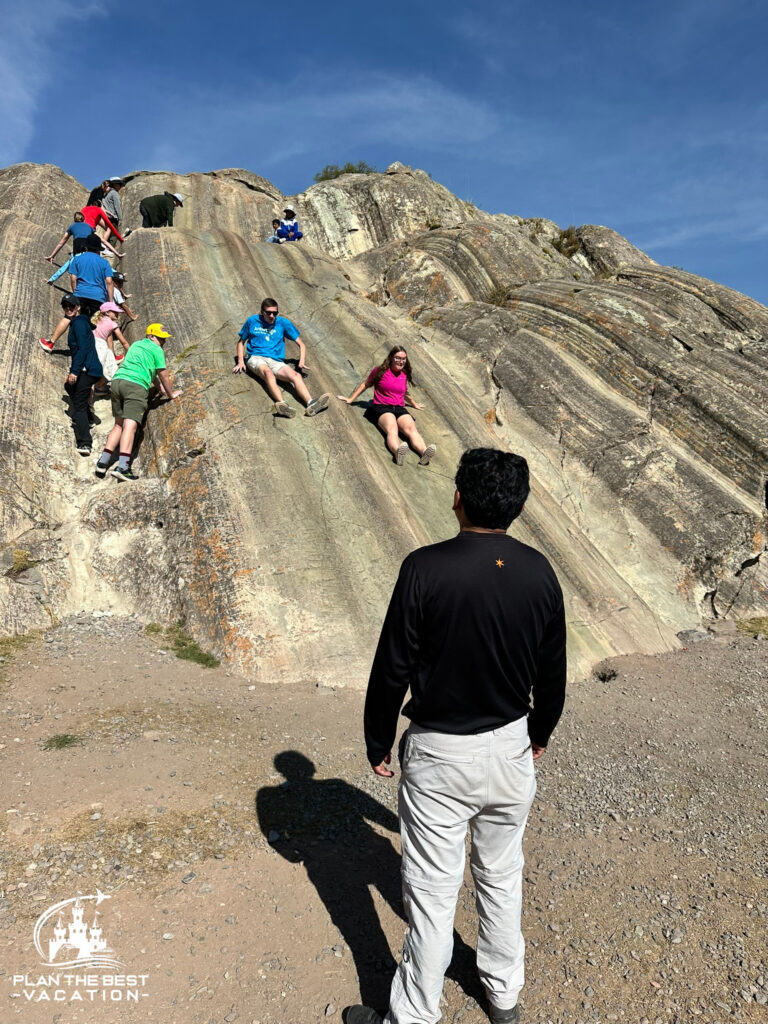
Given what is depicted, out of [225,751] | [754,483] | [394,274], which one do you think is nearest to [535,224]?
[394,274]

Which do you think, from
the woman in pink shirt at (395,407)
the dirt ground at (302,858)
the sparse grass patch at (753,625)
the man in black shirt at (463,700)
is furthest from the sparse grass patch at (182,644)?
the sparse grass patch at (753,625)

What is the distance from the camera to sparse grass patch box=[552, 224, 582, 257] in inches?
821

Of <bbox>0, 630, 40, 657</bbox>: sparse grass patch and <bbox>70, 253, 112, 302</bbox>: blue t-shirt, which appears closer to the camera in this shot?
<bbox>0, 630, 40, 657</bbox>: sparse grass patch

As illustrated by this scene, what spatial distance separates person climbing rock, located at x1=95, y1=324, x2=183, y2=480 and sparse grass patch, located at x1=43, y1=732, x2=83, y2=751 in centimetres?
463

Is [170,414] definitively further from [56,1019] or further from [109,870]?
[56,1019]

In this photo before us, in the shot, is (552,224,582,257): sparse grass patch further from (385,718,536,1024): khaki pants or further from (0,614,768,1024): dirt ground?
(385,718,536,1024): khaki pants

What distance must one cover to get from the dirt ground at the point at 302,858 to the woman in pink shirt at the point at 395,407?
4.51 metres

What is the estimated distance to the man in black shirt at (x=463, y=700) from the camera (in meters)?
2.73

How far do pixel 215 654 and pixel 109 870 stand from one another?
3516 millimetres

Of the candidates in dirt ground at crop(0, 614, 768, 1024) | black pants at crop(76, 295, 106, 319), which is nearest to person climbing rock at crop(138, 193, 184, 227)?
black pants at crop(76, 295, 106, 319)

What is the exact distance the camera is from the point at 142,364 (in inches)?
375

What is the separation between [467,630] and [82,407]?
875 cm

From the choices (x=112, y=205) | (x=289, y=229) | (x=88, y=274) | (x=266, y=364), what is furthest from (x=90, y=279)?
(x=289, y=229)

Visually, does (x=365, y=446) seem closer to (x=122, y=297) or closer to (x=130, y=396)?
(x=130, y=396)
